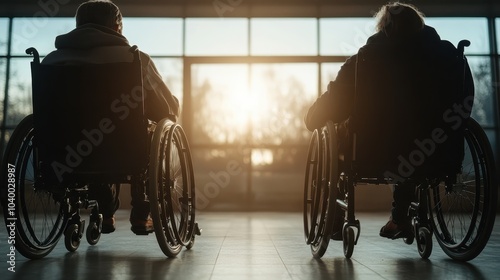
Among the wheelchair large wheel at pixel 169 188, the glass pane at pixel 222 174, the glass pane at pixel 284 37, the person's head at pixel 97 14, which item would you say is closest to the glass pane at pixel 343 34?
the glass pane at pixel 284 37

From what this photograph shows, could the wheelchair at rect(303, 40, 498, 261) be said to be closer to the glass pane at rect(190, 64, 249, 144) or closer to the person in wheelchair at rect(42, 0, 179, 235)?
the person in wheelchair at rect(42, 0, 179, 235)

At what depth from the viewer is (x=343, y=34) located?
7312 millimetres

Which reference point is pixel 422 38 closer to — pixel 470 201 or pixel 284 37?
pixel 470 201

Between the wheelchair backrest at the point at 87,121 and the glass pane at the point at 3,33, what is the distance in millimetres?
5914

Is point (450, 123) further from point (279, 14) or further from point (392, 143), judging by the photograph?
point (279, 14)

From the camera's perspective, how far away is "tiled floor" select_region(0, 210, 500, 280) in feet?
5.75

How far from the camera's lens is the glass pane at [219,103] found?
23.6 feet

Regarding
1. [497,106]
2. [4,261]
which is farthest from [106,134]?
[497,106]

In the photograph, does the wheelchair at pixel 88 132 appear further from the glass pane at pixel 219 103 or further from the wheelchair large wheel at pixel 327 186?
the glass pane at pixel 219 103

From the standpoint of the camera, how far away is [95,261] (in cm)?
209

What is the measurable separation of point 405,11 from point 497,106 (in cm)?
568

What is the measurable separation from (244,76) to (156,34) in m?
1.37

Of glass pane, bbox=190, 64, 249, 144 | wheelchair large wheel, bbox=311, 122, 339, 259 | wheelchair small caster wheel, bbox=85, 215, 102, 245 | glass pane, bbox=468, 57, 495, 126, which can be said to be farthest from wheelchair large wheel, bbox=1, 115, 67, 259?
glass pane, bbox=468, 57, 495, 126

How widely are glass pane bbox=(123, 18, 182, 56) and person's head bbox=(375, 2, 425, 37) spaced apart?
536 centimetres
